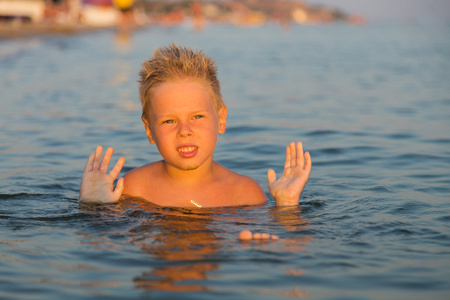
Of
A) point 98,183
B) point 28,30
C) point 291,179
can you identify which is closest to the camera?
point 291,179

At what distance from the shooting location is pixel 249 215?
4609 mm

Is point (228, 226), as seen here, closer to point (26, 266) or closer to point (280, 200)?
point (280, 200)

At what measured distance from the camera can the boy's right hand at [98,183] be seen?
464cm

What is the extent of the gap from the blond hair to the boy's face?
0.16ft

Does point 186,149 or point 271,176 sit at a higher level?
point 186,149

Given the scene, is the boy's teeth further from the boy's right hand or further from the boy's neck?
the boy's right hand

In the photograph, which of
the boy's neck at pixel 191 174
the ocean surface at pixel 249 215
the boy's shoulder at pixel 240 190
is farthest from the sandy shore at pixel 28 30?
the boy's shoulder at pixel 240 190

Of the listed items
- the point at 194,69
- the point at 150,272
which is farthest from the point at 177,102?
the point at 150,272

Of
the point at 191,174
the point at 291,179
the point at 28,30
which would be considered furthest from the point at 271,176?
the point at 28,30

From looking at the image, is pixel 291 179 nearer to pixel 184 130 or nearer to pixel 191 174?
pixel 191 174

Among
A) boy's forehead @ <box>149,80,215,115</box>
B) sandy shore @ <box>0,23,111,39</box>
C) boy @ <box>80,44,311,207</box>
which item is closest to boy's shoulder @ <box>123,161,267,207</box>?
boy @ <box>80,44,311,207</box>

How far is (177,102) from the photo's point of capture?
431 cm

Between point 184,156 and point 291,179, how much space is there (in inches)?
33.1

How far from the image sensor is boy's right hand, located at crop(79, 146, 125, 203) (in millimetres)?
4645
